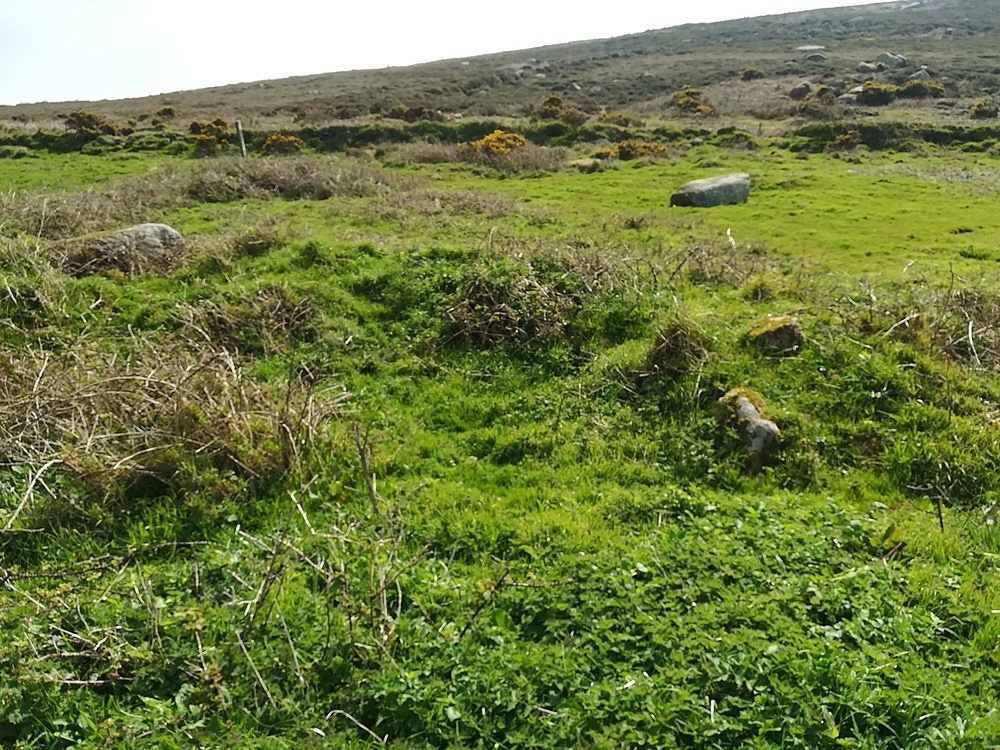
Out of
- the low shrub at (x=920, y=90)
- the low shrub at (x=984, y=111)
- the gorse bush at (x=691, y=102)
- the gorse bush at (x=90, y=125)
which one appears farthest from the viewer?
the low shrub at (x=920, y=90)

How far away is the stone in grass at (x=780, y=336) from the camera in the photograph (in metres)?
7.94

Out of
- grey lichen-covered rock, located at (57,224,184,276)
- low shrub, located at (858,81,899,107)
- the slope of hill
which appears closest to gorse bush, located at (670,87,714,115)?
the slope of hill

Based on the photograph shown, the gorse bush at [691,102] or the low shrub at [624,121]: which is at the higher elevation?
the gorse bush at [691,102]

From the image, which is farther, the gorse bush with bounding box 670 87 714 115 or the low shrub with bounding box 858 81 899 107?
the gorse bush with bounding box 670 87 714 115

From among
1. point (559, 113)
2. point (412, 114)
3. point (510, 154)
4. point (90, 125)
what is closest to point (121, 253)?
point (510, 154)

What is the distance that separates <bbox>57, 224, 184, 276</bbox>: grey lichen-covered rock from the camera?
11.2 metres

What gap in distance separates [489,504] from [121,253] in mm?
9182

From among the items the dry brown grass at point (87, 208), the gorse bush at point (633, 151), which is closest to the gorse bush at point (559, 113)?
the gorse bush at point (633, 151)

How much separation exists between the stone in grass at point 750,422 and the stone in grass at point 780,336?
0.98 meters

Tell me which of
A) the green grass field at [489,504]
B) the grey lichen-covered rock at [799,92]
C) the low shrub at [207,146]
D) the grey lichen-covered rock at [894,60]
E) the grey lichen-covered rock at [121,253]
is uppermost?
the grey lichen-covered rock at [894,60]

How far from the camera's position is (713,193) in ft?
69.0

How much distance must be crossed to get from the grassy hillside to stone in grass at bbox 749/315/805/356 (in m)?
0.04

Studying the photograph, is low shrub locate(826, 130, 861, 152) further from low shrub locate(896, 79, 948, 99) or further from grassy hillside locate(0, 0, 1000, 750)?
low shrub locate(896, 79, 948, 99)

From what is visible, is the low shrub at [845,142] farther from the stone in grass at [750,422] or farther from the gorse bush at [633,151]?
the stone in grass at [750,422]
